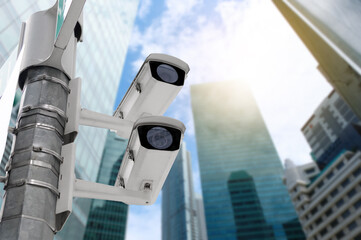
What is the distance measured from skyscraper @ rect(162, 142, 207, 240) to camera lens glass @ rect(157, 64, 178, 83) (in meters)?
169

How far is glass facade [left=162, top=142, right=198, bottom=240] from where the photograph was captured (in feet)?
551

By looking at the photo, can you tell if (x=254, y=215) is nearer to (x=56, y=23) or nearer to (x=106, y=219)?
(x=106, y=219)

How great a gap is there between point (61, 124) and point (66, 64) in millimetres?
399

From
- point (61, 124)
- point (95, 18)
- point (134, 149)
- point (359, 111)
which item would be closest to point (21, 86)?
point (61, 124)

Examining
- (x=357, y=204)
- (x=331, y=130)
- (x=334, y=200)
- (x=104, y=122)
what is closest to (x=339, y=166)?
(x=334, y=200)

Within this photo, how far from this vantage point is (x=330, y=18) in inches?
Result: 79.9

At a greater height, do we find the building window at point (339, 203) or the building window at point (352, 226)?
the building window at point (339, 203)

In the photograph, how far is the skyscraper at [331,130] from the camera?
240ft

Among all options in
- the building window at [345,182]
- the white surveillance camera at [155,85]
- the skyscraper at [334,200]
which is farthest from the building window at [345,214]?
the white surveillance camera at [155,85]

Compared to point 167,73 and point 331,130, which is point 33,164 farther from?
point 331,130

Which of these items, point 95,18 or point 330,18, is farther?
point 95,18

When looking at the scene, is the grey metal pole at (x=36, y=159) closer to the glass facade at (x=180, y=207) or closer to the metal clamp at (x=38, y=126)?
the metal clamp at (x=38, y=126)

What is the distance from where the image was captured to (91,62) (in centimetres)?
2445

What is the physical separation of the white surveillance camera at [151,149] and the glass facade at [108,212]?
67.1 m
